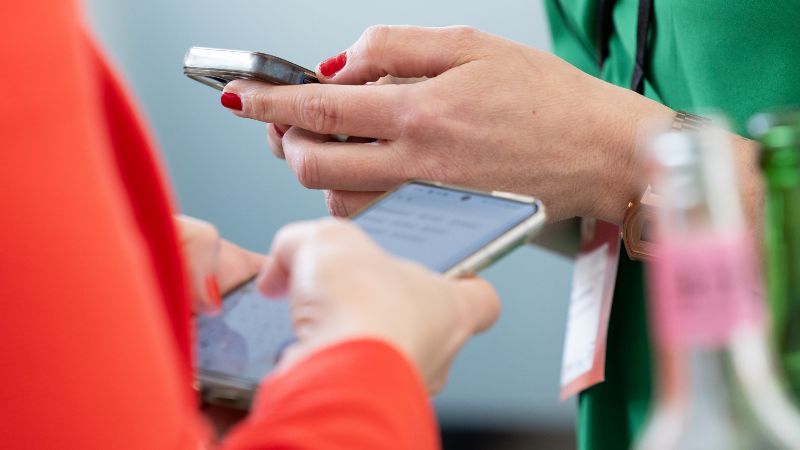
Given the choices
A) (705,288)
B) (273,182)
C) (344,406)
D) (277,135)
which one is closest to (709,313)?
(705,288)

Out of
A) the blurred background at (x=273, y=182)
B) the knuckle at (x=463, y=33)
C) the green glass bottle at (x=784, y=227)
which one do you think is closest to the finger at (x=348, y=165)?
the knuckle at (x=463, y=33)

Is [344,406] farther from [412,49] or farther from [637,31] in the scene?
[637,31]

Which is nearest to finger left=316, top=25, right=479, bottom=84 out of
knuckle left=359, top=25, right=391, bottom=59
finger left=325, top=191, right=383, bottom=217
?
knuckle left=359, top=25, right=391, bottom=59

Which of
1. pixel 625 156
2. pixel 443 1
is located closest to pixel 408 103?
pixel 625 156

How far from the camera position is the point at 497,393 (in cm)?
217

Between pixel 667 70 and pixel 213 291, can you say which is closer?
pixel 213 291

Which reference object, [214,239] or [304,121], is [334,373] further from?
[304,121]

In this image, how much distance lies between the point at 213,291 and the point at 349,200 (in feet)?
0.91

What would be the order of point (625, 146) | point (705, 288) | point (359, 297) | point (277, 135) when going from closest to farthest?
1. point (705, 288)
2. point (359, 297)
3. point (625, 146)
4. point (277, 135)

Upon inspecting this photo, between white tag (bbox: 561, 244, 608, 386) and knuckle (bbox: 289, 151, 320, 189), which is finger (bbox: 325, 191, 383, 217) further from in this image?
white tag (bbox: 561, 244, 608, 386)

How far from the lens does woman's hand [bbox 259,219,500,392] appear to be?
37cm

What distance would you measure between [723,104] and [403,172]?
0.94 ft

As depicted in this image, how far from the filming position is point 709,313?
26 cm

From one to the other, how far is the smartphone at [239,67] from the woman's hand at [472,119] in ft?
0.04
